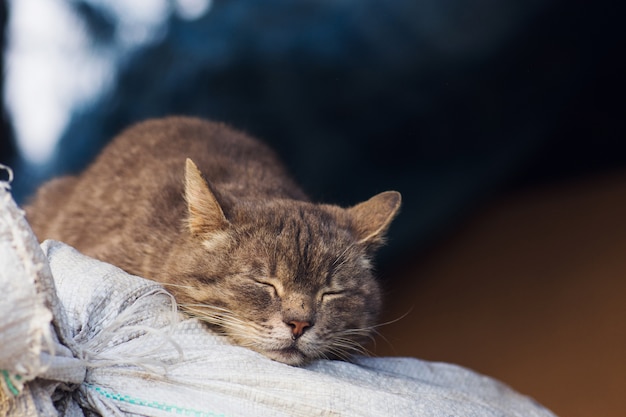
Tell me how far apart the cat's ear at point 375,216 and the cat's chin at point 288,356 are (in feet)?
1.13

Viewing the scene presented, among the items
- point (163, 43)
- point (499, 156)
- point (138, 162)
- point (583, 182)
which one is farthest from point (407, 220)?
point (138, 162)

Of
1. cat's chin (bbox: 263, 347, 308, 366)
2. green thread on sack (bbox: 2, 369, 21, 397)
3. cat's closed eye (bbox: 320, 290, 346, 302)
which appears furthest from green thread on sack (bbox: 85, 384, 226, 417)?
cat's closed eye (bbox: 320, 290, 346, 302)

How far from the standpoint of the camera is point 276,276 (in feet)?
4.49

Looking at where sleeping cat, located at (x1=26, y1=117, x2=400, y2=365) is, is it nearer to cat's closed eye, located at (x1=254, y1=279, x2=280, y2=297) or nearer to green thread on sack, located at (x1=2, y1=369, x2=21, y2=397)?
cat's closed eye, located at (x1=254, y1=279, x2=280, y2=297)

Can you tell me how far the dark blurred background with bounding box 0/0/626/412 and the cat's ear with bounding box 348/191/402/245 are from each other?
879mm

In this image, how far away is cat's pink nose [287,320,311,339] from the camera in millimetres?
1317

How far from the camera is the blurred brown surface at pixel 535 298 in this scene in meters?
2.72

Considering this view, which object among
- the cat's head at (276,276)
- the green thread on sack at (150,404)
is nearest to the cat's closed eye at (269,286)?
the cat's head at (276,276)

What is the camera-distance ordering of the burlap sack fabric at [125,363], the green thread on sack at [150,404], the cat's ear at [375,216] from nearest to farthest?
the burlap sack fabric at [125,363] → the green thread on sack at [150,404] → the cat's ear at [375,216]

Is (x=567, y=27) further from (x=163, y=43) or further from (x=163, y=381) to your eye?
(x=163, y=381)

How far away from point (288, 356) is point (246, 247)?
234 millimetres

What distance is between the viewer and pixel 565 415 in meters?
2.49

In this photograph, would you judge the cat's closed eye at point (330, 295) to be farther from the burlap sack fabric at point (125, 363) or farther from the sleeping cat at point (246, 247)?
the burlap sack fabric at point (125, 363)

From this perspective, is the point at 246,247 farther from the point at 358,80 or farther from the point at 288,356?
A: the point at 358,80
